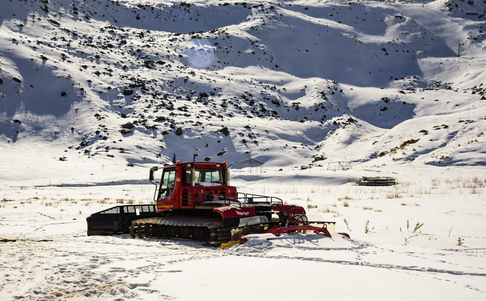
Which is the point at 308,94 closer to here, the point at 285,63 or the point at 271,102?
the point at 271,102

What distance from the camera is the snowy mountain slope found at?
1909 inches

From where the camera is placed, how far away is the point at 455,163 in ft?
114

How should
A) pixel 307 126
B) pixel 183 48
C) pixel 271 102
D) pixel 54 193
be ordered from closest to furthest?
pixel 54 193, pixel 307 126, pixel 271 102, pixel 183 48

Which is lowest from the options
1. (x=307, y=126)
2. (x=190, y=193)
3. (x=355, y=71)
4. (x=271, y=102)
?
(x=190, y=193)

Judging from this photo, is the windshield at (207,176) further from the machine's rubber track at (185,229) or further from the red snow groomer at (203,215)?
the machine's rubber track at (185,229)

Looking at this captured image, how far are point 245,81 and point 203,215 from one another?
58165 millimetres

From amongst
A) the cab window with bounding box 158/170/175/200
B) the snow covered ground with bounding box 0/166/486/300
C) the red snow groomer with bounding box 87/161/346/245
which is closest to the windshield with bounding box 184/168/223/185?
the red snow groomer with bounding box 87/161/346/245

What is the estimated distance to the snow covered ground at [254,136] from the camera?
7195 mm

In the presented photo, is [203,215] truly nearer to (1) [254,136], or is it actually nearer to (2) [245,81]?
(1) [254,136]

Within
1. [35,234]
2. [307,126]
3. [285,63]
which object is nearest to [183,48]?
[285,63]

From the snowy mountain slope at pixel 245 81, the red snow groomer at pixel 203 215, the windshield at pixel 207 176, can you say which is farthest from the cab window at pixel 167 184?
the snowy mountain slope at pixel 245 81

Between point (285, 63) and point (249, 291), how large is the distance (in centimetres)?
7557

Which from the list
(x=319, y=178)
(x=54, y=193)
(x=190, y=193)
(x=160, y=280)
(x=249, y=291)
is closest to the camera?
(x=249, y=291)

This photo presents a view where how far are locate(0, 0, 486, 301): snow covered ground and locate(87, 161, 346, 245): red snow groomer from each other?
62 cm
